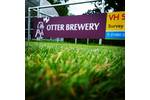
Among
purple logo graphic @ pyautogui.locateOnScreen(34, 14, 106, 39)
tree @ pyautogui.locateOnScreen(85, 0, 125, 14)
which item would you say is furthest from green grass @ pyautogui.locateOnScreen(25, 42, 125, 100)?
tree @ pyautogui.locateOnScreen(85, 0, 125, 14)

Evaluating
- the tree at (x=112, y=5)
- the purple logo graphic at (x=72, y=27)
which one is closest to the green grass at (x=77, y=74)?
the purple logo graphic at (x=72, y=27)

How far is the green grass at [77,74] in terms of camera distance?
207cm

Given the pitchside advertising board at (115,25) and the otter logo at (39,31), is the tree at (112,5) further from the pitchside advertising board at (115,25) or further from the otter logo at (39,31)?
the otter logo at (39,31)

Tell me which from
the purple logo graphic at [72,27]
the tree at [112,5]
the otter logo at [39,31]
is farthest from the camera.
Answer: the otter logo at [39,31]

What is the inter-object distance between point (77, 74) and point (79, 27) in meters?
0.32

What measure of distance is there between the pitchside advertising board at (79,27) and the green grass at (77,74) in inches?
2.9

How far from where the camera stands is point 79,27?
87.7 inches

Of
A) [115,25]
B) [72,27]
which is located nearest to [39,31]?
[72,27]

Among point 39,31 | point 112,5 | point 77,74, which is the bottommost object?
point 77,74

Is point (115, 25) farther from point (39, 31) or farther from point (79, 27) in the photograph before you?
point (39, 31)
